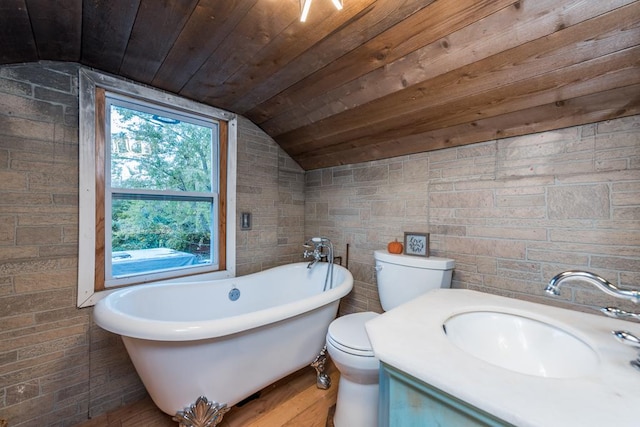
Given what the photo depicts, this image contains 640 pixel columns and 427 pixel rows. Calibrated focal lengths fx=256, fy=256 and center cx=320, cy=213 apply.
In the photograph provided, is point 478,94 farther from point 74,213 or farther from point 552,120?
point 74,213

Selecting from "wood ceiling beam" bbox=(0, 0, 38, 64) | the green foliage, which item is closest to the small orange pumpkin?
the green foliage

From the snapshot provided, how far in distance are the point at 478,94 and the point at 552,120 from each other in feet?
1.26

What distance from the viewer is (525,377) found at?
57cm

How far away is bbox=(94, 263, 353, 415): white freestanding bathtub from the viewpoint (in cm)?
112

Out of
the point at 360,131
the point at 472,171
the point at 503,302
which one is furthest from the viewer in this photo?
the point at 360,131

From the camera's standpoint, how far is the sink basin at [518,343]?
782 millimetres

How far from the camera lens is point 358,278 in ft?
7.36

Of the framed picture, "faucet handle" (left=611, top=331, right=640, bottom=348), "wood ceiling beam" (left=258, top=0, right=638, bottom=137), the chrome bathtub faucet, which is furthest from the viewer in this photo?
the chrome bathtub faucet

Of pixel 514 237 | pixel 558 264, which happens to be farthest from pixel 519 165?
pixel 558 264

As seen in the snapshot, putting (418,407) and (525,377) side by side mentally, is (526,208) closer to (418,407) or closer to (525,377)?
(525,377)

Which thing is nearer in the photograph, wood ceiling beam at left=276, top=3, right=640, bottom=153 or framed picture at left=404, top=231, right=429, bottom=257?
wood ceiling beam at left=276, top=3, right=640, bottom=153

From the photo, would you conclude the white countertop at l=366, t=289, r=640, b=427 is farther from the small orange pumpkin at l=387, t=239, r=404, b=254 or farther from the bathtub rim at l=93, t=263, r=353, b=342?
the small orange pumpkin at l=387, t=239, r=404, b=254

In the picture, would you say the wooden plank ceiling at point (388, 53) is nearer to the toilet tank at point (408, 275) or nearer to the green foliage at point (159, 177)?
the green foliage at point (159, 177)

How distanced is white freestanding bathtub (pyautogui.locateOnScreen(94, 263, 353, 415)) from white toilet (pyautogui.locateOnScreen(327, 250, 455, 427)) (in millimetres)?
233
